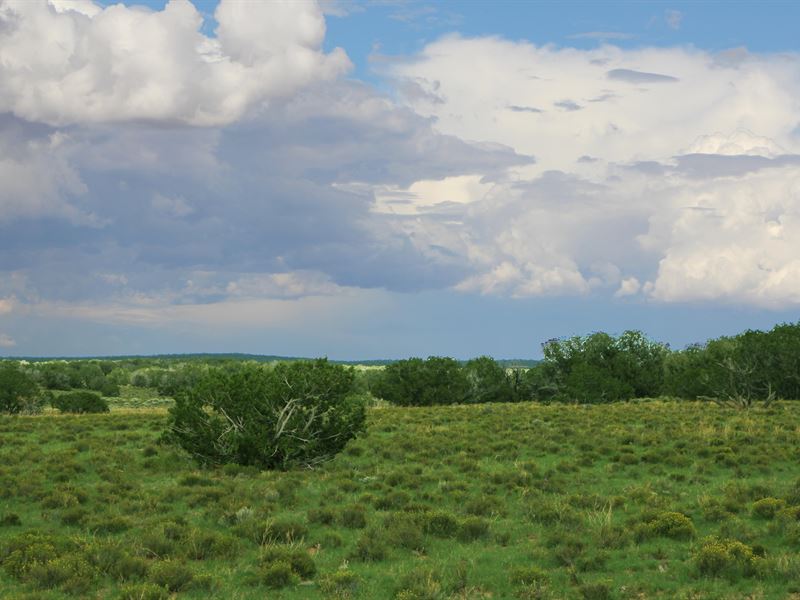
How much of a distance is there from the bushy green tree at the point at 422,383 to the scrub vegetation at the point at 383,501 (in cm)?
1983

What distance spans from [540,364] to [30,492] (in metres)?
56.7

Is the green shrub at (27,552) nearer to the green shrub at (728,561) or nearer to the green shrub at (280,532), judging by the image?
the green shrub at (280,532)

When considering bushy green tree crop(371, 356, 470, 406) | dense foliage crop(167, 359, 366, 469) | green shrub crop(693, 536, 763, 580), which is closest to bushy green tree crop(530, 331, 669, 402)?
bushy green tree crop(371, 356, 470, 406)

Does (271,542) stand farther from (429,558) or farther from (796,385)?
(796,385)

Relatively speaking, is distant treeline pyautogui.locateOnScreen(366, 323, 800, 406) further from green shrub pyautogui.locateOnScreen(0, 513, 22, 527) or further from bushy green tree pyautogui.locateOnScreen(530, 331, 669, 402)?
green shrub pyautogui.locateOnScreen(0, 513, 22, 527)

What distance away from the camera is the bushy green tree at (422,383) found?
58.3 metres

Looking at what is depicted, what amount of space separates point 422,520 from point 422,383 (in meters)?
42.4

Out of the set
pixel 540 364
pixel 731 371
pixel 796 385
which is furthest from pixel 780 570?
pixel 540 364

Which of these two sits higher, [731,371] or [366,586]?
[731,371]

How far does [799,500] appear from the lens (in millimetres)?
17641

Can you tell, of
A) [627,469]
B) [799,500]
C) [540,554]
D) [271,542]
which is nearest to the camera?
[540,554]

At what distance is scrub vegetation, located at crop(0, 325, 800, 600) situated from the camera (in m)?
12.5

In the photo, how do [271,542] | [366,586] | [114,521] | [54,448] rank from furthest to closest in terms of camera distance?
1. [54,448]
2. [114,521]
3. [271,542]
4. [366,586]

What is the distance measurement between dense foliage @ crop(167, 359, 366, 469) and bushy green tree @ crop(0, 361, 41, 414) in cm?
3040
